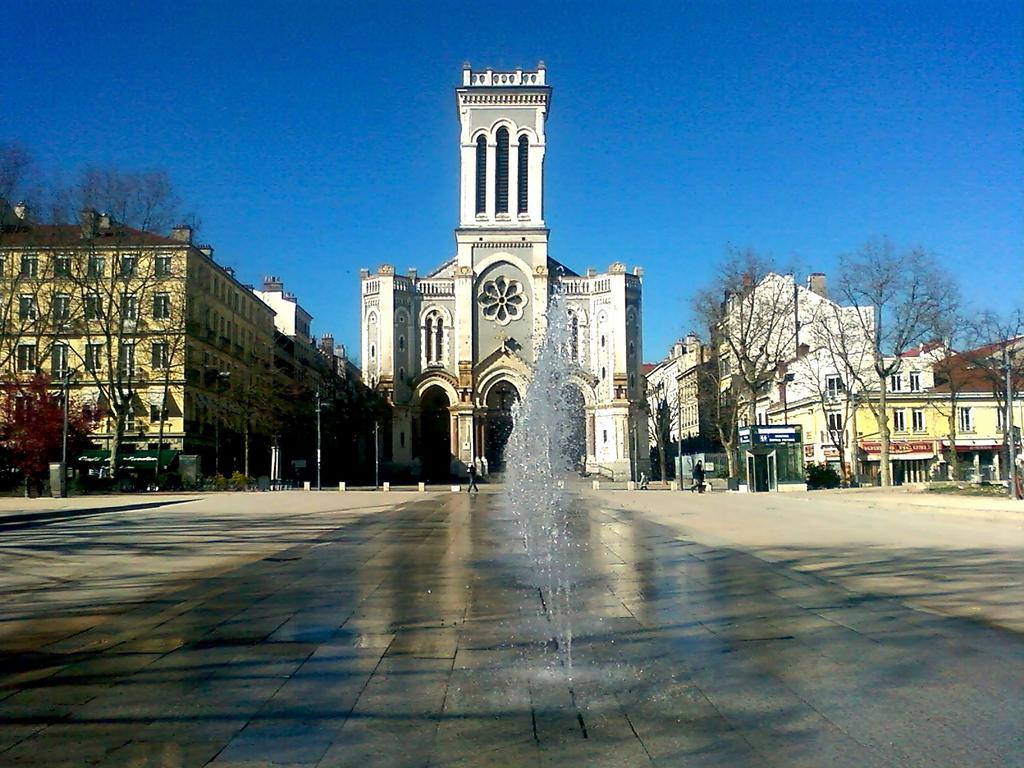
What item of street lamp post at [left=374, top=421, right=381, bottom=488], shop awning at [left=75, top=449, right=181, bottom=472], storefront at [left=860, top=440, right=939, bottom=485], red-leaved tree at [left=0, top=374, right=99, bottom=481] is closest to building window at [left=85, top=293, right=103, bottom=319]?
red-leaved tree at [left=0, top=374, right=99, bottom=481]

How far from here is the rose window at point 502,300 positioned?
255 ft

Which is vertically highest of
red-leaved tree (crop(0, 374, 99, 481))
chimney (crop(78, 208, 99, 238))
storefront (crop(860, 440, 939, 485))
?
chimney (crop(78, 208, 99, 238))

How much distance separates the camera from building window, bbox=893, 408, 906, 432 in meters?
66.5

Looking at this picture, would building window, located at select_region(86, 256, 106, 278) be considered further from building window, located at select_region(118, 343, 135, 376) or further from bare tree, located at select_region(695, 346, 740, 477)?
→ bare tree, located at select_region(695, 346, 740, 477)

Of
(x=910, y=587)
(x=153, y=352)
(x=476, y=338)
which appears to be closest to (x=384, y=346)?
A: (x=476, y=338)

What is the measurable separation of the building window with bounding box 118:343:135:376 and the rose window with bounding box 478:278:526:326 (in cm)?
3026

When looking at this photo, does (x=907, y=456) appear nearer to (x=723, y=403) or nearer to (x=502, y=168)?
(x=723, y=403)

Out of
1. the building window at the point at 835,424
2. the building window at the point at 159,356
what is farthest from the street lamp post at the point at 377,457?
the building window at the point at 835,424

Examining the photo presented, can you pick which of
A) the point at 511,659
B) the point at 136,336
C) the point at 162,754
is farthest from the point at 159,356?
the point at 162,754

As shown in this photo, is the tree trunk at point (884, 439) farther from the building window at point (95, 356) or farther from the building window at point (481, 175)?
the building window at point (95, 356)

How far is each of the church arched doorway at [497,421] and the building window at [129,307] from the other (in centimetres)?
2930

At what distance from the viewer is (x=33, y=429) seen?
44.5 m

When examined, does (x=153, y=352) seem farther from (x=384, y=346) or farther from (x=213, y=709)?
(x=213, y=709)

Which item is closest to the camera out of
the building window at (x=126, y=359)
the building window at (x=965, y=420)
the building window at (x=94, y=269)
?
the building window at (x=94, y=269)
